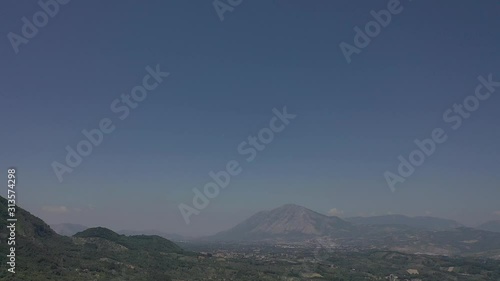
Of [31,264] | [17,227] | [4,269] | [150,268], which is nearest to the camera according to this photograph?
[4,269]

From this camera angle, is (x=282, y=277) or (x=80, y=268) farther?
(x=282, y=277)

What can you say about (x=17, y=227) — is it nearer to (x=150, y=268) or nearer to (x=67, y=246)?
(x=67, y=246)

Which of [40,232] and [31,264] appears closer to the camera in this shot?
[31,264]

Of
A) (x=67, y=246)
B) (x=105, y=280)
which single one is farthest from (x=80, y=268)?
(x=67, y=246)

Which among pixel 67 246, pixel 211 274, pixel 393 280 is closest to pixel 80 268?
pixel 67 246

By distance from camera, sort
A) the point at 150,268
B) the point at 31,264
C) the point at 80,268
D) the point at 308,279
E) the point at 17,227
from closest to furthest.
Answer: the point at 31,264
the point at 80,268
the point at 17,227
the point at 150,268
the point at 308,279

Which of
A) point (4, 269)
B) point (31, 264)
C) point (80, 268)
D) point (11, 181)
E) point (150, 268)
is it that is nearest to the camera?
point (11, 181)

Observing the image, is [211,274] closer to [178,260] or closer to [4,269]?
[178,260]

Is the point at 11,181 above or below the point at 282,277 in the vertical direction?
above

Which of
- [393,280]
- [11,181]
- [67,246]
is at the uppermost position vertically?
[11,181]

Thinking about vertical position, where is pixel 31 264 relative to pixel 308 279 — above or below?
above
